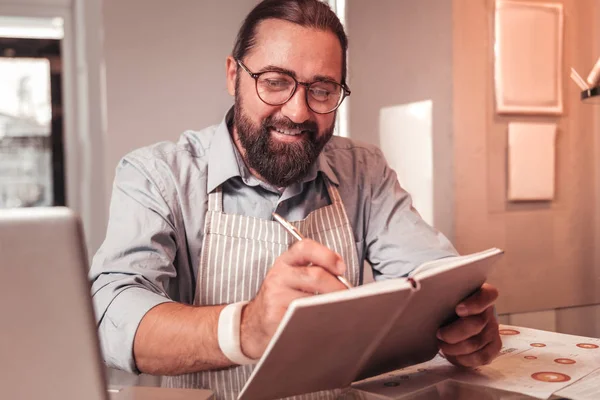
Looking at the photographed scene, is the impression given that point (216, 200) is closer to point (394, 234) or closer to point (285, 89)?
point (285, 89)

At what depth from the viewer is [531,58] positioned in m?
2.09

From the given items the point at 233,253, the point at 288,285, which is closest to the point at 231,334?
the point at 288,285

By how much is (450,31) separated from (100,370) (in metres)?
1.88

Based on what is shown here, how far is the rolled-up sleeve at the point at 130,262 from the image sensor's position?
3.14ft

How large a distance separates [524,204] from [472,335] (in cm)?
137

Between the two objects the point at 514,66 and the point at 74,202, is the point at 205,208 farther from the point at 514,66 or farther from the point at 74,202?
the point at 74,202

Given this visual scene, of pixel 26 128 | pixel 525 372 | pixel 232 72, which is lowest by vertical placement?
pixel 525 372

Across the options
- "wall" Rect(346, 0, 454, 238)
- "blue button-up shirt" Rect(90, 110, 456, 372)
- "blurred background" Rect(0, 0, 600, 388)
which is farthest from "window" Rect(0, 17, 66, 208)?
"blue button-up shirt" Rect(90, 110, 456, 372)

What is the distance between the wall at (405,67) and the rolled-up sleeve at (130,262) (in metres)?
1.19

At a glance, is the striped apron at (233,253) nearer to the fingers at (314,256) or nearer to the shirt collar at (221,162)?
the shirt collar at (221,162)

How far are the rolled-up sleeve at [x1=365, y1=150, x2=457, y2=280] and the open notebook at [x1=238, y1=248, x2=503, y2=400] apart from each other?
44 cm

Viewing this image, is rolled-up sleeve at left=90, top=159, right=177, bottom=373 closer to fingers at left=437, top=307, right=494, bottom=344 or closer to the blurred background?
fingers at left=437, top=307, right=494, bottom=344

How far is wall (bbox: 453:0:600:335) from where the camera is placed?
Answer: 2084mm

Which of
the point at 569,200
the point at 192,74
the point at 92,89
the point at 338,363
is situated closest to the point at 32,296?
the point at 338,363
